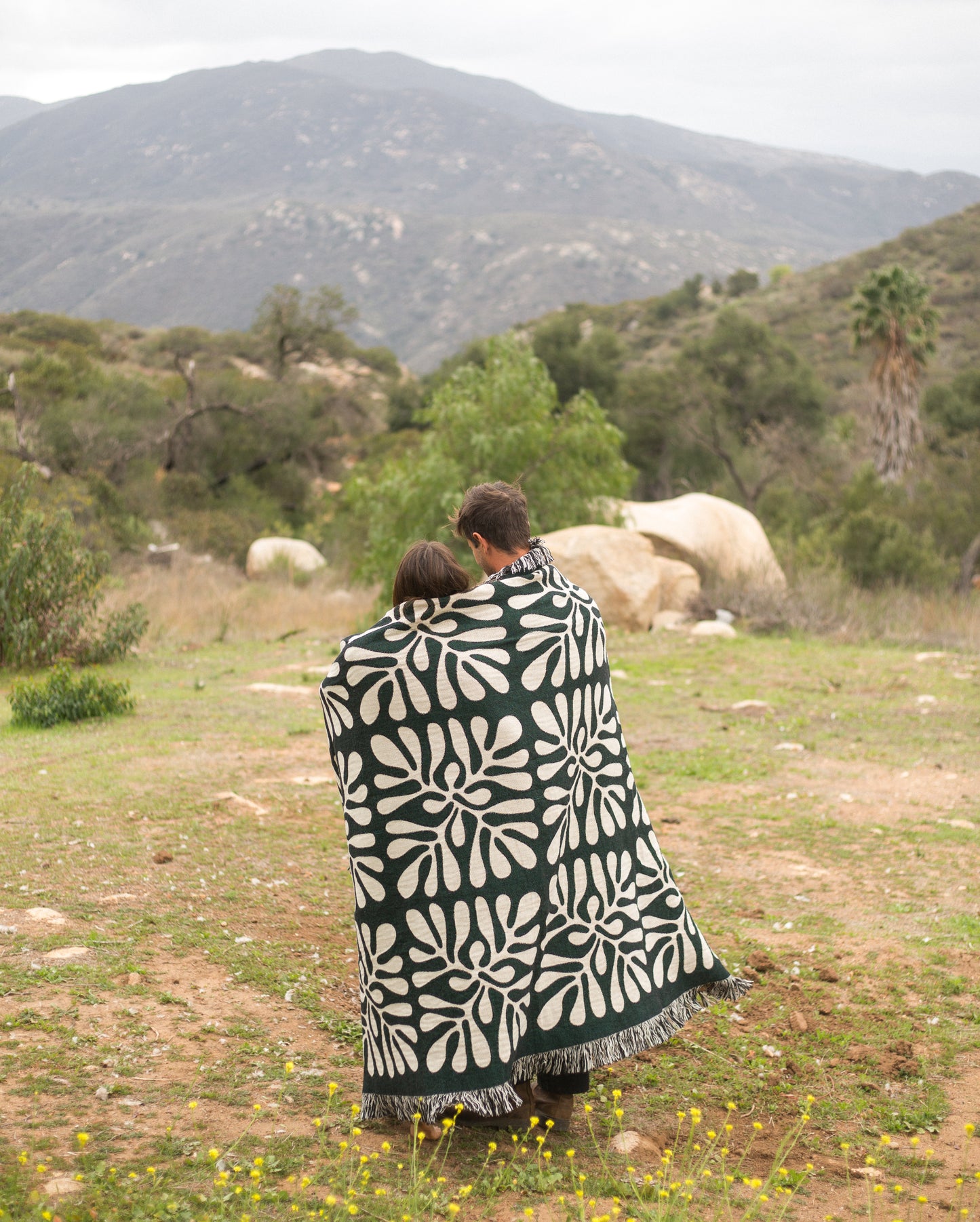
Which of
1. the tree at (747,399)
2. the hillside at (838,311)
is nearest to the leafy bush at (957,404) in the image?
the tree at (747,399)

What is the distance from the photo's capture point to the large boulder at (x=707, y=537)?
49.5 ft

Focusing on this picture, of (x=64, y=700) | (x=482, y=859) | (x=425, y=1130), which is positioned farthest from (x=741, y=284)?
(x=425, y=1130)

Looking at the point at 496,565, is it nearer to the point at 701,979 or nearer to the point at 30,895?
the point at 701,979

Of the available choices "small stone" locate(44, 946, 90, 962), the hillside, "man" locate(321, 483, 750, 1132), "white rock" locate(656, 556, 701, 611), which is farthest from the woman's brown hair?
the hillside

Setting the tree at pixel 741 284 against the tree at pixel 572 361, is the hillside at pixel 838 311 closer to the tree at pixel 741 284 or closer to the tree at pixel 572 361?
the tree at pixel 741 284

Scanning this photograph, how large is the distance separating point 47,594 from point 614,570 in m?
→ 6.65

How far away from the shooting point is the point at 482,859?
271 cm

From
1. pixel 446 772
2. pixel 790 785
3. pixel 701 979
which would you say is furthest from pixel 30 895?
pixel 790 785

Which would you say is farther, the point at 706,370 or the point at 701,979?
the point at 706,370

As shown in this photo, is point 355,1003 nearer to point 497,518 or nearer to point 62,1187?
point 62,1187

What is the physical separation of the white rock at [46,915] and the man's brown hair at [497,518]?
2.29 m

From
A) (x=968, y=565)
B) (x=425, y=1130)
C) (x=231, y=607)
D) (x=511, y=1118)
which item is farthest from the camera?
(x=968, y=565)

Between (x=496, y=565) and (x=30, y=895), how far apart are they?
2552 millimetres

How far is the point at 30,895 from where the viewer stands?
4.16 metres
